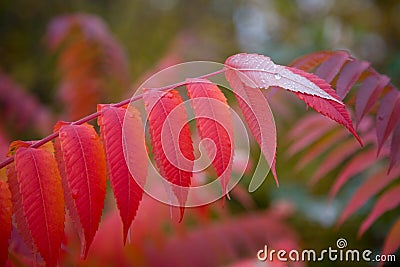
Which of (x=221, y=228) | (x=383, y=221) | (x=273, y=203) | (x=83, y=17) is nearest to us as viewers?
(x=221, y=228)

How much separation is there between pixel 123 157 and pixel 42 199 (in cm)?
11

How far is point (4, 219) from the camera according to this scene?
0.60m

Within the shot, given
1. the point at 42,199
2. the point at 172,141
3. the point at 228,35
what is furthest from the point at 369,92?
the point at 228,35

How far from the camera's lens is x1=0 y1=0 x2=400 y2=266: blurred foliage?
226cm

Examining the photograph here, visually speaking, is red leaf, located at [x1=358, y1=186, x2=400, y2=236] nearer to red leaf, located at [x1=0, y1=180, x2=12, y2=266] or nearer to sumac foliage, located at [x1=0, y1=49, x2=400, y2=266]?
sumac foliage, located at [x1=0, y1=49, x2=400, y2=266]

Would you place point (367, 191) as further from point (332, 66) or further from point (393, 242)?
point (332, 66)

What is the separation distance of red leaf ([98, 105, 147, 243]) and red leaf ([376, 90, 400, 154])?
0.34 meters

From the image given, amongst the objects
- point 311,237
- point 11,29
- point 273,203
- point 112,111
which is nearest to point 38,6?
point 11,29

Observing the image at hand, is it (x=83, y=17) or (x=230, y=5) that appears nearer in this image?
(x=83, y=17)

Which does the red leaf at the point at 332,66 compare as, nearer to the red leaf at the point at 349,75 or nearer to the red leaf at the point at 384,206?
the red leaf at the point at 349,75

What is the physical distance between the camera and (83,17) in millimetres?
1990

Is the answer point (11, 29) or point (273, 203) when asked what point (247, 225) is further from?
point (11, 29)

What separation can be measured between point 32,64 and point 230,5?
6.45 feet

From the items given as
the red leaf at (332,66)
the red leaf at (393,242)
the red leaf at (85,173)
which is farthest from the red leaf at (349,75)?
the red leaf at (85,173)
